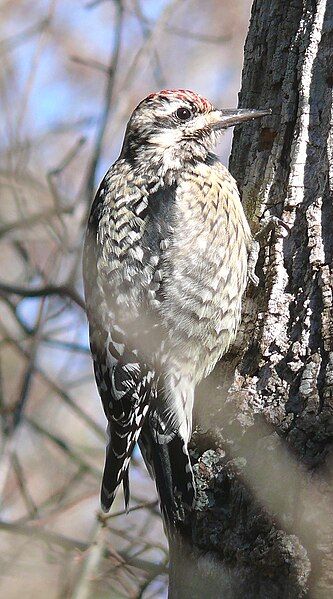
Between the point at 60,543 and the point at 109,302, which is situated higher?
the point at 109,302

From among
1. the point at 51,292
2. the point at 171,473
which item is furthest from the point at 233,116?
the point at 171,473

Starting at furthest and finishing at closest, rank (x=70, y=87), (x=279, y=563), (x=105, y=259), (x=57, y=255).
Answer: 1. (x=70, y=87)
2. (x=57, y=255)
3. (x=105, y=259)
4. (x=279, y=563)

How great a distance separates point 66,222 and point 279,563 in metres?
2.54

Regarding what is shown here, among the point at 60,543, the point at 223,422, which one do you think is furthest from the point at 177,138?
the point at 60,543

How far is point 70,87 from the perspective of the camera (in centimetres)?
900

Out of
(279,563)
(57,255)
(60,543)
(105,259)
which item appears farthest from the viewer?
(57,255)

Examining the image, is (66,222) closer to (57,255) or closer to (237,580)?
(57,255)

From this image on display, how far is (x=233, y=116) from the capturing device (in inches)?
134

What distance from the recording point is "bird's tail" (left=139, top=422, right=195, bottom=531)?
283cm

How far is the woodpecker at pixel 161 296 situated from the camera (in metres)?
3.20

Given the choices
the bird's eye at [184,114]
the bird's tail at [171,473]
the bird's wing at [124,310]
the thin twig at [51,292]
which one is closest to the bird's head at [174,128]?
the bird's eye at [184,114]

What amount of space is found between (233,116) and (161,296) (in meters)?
0.77

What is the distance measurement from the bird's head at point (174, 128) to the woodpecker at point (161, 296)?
10 cm

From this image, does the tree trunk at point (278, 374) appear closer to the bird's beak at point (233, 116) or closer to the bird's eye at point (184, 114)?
the bird's beak at point (233, 116)
